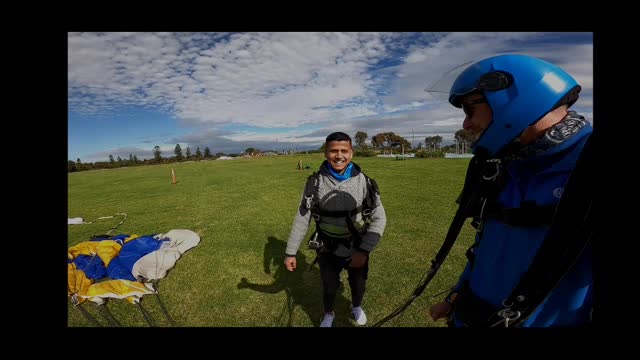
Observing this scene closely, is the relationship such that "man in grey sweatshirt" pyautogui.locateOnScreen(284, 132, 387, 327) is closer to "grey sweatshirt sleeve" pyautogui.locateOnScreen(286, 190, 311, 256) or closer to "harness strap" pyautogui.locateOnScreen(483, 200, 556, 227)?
"grey sweatshirt sleeve" pyautogui.locateOnScreen(286, 190, 311, 256)

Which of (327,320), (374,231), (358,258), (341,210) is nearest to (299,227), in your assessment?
(341,210)

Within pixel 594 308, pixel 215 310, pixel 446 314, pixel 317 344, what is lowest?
pixel 215 310

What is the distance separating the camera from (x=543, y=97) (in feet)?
4.05

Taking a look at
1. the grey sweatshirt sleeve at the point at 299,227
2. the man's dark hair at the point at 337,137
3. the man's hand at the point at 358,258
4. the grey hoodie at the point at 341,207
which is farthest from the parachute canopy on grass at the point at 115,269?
the man's dark hair at the point at 337,137

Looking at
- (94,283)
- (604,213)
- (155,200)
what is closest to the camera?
(604,213)

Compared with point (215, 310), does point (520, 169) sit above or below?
above

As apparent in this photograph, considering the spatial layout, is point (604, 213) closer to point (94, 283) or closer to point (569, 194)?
point (569, 194)

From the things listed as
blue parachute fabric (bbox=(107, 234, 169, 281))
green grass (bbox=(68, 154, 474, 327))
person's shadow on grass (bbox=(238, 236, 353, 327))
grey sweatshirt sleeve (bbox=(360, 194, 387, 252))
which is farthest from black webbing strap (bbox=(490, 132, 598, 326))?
blue parachute fabric (bbox=(107, 234, 169, 281))

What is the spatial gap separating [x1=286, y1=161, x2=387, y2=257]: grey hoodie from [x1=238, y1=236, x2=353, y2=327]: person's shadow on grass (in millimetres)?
1608

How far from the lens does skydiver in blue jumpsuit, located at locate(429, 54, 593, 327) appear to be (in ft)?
3.98

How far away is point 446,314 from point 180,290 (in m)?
5.08

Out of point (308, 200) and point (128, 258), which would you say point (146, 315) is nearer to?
point (128, 258)
